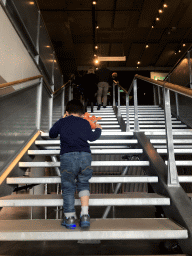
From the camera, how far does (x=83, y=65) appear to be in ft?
38.2

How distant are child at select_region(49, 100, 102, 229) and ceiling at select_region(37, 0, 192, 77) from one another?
19.5 feet

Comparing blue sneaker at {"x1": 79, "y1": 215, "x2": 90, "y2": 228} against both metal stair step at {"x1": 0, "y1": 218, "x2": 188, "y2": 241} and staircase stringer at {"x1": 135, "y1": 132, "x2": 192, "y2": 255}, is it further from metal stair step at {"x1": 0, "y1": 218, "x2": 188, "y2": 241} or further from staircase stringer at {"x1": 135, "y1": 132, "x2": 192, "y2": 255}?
staircase stringer at {"x1": 135, "y1": 132, "x2": 192, "y2": 255}

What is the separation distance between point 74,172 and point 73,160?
0.09 meters

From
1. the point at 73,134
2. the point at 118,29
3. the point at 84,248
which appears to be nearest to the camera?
the point at 73,134

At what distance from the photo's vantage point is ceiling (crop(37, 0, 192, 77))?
6.73 m

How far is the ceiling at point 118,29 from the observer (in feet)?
22.1

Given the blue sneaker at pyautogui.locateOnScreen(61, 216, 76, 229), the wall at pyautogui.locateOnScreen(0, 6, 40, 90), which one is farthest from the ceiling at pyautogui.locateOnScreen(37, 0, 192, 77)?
the blue sneaker at pyautogui.locateOnScreen(61, 216, 76, 229)

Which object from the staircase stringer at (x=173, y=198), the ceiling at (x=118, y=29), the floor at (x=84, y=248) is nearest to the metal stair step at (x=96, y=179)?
the staircase stringer at (x=173, y=198)

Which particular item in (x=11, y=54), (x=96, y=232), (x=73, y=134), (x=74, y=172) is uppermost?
(x=11, y=54)

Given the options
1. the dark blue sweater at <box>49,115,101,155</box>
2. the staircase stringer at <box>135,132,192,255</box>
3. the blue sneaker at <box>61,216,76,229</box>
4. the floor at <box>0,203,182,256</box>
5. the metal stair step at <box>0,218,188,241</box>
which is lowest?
the floor at <box>0,203,182,256</box>

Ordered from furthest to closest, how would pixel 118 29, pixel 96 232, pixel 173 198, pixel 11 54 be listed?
pixel 118 29 → pixel 11 54 → pixel 173 198 → pixel 96 232

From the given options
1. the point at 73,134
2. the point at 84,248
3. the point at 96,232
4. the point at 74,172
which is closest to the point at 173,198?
the point at 96,232

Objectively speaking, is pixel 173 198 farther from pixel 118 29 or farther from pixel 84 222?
pixel 118 29

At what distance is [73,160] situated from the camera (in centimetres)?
163
